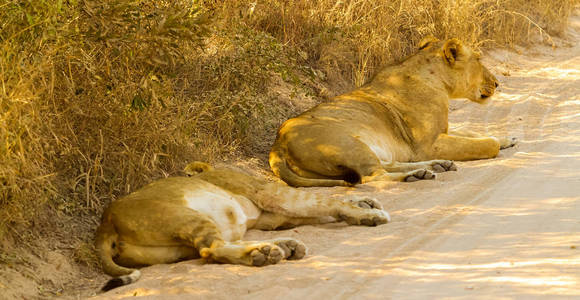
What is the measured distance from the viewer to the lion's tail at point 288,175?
6090mm

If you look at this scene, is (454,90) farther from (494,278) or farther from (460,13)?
(494,278)

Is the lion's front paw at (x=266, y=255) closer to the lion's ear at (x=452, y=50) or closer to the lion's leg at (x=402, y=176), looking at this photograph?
the lion's leg at (x=402, y=176)

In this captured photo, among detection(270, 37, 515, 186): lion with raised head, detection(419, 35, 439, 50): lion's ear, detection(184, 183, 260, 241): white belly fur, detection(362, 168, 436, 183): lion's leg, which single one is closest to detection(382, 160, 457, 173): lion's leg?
detection(270, 37, 515, 186): lion with raised head

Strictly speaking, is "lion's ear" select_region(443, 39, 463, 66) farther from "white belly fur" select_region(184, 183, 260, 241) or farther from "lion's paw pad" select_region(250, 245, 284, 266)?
"lion's paw pad" select_region(250, 245, 284, 266)

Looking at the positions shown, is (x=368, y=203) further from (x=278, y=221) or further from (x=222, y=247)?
(x=222, y=247)

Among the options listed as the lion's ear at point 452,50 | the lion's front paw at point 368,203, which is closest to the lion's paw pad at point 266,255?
the lion's front paw at point 368,203

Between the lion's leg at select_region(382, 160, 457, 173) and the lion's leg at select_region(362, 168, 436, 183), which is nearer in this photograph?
the lion's leg at select_region(362, 168, 436, 183)

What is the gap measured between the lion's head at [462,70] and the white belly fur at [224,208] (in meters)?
3.43

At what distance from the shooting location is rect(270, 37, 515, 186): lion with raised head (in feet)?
20.2

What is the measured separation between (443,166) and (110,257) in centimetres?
326

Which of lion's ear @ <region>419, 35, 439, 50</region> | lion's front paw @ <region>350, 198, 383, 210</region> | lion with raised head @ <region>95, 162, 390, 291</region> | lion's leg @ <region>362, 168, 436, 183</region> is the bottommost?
lion's leg @ <region>362, 168, 436, 183</region>

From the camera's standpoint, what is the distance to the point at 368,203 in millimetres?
5195

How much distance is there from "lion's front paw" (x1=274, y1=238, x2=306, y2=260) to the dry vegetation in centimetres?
113

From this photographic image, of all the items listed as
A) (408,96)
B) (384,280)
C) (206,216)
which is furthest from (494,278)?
(408,96)
